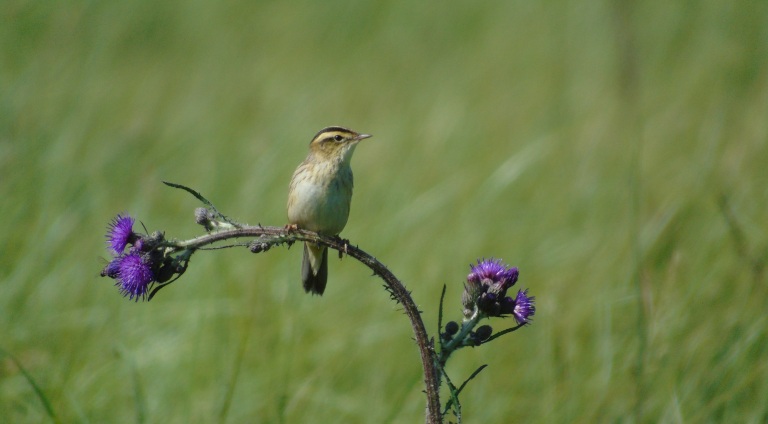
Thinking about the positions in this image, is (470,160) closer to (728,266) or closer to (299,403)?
(728,266)

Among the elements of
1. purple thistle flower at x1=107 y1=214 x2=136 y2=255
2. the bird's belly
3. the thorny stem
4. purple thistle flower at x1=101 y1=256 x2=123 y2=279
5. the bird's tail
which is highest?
A: the bird's belly

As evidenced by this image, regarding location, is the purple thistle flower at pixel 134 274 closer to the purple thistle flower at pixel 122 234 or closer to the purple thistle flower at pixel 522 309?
the purple thistle flower at pixel 122 234

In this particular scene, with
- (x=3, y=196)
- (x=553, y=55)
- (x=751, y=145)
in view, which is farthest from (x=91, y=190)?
(x=553, y=55)

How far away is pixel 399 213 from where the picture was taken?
5676mm

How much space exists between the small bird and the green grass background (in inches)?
22.0

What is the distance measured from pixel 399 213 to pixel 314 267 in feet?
6.57

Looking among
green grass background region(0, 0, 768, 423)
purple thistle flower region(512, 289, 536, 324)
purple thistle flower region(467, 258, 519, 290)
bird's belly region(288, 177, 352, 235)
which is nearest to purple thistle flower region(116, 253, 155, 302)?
purple thistle flower region(467, 258, 519, 290)

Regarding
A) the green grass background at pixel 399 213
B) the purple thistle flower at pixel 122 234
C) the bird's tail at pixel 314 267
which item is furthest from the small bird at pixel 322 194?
the purple thistle flower at pixel 122 234

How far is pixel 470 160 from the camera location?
284 inches

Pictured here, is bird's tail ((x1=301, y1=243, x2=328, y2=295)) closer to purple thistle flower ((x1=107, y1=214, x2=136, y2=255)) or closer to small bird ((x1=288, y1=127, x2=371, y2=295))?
small bird ((x1=288, y1=127, x2=371, y2=295))

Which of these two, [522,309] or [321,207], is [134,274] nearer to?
[522,309]

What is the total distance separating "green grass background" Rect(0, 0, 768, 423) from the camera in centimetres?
388

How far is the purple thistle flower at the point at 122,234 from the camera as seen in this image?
7.21ft

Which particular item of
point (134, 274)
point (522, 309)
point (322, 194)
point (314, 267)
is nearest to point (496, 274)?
point (522, 309)
